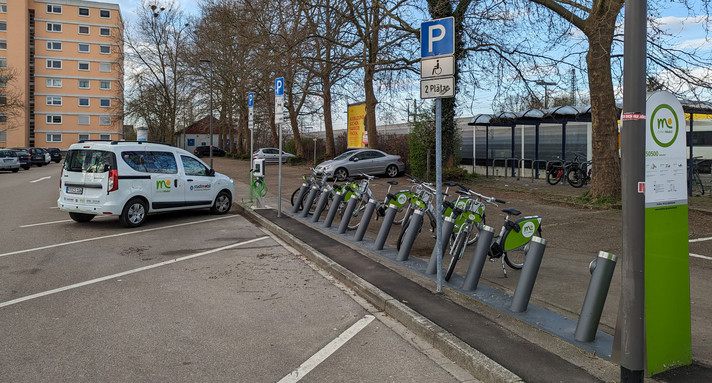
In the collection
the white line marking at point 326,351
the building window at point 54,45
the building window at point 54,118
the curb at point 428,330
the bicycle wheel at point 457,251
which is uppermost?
the building window at point 54,45

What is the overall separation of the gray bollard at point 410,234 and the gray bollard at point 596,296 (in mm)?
3125

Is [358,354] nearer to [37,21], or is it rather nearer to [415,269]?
[415,269]

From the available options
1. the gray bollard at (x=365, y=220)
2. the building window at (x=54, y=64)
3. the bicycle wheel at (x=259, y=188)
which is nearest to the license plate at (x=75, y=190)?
the bicycle wheel at (x=259, y=188)

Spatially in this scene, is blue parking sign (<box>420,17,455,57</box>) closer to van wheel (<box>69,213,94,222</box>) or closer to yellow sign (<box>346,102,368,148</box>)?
van wheel (<box>69,213,94,222</box>)

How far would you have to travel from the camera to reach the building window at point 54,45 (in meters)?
80.8

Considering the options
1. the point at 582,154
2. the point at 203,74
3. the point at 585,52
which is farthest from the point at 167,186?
the point at 203,74

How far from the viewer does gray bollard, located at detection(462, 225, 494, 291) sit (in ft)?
20.1

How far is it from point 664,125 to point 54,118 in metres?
89.6

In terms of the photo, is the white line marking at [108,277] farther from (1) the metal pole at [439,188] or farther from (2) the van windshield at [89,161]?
(1) the metal pole at [439,188]

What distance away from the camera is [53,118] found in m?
79.9

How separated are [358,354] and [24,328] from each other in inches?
124

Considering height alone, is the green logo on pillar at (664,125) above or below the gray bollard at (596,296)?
above

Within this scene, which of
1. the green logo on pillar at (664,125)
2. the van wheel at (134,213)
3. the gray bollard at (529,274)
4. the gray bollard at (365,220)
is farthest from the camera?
the van wheel at (134,213)

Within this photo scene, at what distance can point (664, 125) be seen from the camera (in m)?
3.87
